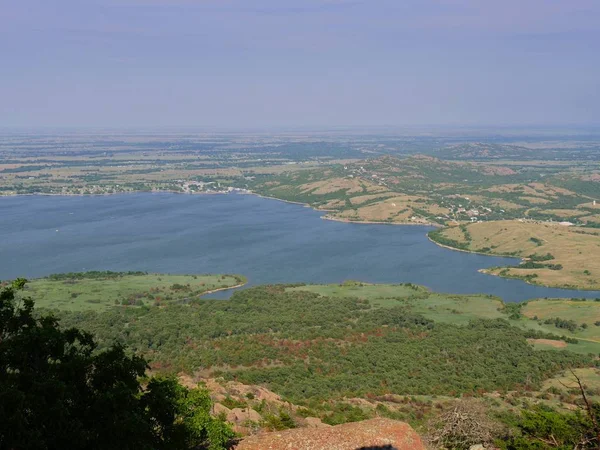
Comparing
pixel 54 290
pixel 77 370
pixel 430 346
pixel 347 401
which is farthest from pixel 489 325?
pixel 54 290

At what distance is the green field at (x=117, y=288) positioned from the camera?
52688mm

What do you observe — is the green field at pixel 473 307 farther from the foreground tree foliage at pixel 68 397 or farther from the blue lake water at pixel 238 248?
the foreground tree foliage at pixel 68 397

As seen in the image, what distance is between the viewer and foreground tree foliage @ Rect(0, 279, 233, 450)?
9883mm

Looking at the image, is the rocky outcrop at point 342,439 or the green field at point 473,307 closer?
the rocky outcrop at point 342,439

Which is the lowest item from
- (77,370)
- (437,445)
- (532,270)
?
(532,270)

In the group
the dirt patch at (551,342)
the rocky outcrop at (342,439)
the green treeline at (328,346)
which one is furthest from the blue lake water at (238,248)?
the rocky outcrop at (342,439)

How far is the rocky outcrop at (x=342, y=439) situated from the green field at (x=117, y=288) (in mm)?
38787

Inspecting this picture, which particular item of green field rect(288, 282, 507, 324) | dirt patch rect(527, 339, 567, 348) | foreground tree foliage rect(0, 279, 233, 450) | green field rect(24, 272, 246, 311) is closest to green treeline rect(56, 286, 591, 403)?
dirt patch rect(527, 339, 567, 348)

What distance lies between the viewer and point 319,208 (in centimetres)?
12488

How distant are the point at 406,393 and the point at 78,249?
66427 mm

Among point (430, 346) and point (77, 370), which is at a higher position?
point (77, 370)

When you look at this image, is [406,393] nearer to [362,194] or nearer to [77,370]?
[77,370]

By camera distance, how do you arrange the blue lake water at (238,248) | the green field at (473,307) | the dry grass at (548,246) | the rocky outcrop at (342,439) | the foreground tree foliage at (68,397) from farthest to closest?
the blue lake water at (238,248) → the dry grass at (548,246) → the green field at (473,307) → the rocky outcrop at (342,439) → the foreground tree foliage at (68,397)

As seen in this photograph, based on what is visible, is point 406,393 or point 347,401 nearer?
point 347,401
